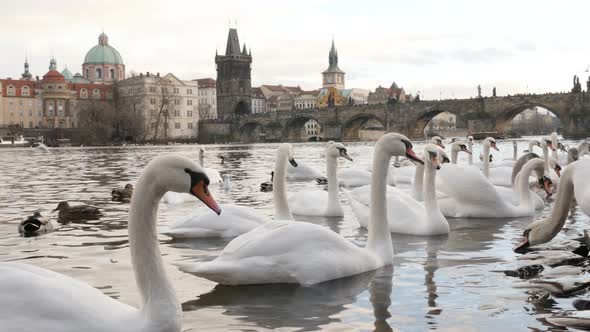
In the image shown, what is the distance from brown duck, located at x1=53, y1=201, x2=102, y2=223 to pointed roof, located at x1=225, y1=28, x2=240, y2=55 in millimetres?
122507

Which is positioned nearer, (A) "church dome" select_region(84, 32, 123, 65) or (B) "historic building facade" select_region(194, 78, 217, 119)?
(A) "church dome" select_region(84, 32, 123, 65)

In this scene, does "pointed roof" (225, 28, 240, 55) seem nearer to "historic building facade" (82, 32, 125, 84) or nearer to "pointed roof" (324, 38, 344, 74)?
"historic building facade" (82, 32, 125, 84)

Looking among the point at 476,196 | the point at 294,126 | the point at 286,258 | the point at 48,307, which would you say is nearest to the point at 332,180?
the point at 476,196

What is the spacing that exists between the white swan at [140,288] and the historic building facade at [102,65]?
144 m

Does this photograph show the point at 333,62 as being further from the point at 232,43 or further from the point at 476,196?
the point at 476,196

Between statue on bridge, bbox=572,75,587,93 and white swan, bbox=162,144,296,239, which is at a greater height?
statue on bridge, bbox=572,75,587,93

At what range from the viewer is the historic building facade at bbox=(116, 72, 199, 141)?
118000 millimetres

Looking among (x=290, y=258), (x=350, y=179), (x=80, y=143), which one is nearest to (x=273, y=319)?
(x=290, y=258)

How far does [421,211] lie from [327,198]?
1962 millimetres

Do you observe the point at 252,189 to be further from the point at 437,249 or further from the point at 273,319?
the point at 273,319

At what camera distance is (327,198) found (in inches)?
384

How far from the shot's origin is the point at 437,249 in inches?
280

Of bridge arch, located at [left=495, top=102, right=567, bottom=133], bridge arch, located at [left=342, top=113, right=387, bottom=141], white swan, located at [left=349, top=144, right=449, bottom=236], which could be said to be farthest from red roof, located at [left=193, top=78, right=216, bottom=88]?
white swan, located at [left=349, top=144, right=449, bottom=236]

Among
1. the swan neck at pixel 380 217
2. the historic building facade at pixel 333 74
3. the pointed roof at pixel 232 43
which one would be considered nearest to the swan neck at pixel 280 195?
the swan neck at pixel 380 217
